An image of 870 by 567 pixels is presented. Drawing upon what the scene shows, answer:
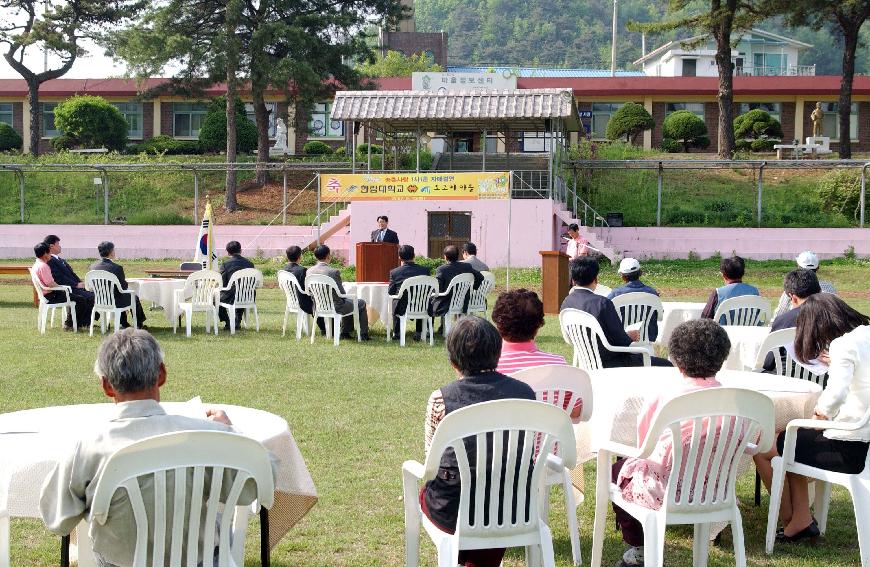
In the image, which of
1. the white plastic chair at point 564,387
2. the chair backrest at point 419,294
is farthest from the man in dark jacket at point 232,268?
the white plastic chair at point 564,387

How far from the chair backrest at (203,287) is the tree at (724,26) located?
2246 centimetres

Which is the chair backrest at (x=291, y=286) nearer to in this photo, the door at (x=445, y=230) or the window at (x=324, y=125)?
the door at (x=445, y=230)

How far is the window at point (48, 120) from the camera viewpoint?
44094 millimetres

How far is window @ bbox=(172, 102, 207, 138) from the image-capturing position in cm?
4325

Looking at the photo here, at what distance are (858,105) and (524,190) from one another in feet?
66.9

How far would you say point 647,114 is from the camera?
38.5 meters

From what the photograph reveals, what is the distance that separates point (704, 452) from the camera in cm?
416

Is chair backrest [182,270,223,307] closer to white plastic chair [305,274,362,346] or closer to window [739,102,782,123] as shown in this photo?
white plastic chair [305,274,362,346]

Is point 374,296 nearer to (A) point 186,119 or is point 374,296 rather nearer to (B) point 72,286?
(B) point 72,286

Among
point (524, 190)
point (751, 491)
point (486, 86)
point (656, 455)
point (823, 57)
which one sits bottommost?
point (751, 491)

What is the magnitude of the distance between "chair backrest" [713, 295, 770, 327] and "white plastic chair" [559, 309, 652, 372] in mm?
1761

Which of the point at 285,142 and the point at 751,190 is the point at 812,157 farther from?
the point at 285,142

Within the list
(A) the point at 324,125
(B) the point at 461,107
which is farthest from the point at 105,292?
(A) the point at 324,125

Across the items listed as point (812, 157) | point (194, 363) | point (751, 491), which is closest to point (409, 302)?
point (194, 363)
